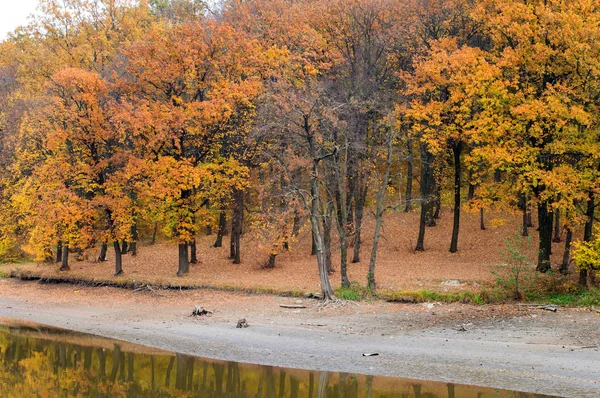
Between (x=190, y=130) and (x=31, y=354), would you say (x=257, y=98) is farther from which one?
(x=31, y=354)

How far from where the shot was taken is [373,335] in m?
18.2

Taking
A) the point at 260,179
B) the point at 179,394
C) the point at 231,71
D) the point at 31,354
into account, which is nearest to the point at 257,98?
the point at 231,71

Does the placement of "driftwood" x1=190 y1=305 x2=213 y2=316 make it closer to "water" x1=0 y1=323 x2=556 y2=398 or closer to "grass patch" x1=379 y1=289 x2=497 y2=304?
"water" x1=0 y1=323 x2=556 y2=398

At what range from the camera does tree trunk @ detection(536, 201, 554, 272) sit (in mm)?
24328

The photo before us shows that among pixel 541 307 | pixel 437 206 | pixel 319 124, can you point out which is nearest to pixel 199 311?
pixel 319 124

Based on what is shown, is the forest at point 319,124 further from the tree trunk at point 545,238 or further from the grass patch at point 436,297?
the grass patch at point 436,297

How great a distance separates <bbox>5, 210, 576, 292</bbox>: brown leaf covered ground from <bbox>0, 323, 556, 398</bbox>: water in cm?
916

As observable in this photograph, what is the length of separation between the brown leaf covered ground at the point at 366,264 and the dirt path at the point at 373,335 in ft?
8.18

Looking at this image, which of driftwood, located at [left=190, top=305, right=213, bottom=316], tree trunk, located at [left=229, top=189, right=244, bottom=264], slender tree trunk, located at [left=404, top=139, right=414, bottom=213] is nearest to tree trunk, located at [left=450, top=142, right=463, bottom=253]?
slender tree trunk, located at [left=404, top=139, right=414, bottom=213]

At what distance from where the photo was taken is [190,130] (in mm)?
28766

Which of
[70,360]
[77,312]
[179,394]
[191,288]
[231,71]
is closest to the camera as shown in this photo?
[179,394]

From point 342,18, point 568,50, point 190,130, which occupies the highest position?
point 342,18

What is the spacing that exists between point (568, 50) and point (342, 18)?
12.8 m

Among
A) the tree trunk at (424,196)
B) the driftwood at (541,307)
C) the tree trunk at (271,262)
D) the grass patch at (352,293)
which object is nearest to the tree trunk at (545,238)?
the driftwood at (541,307)
